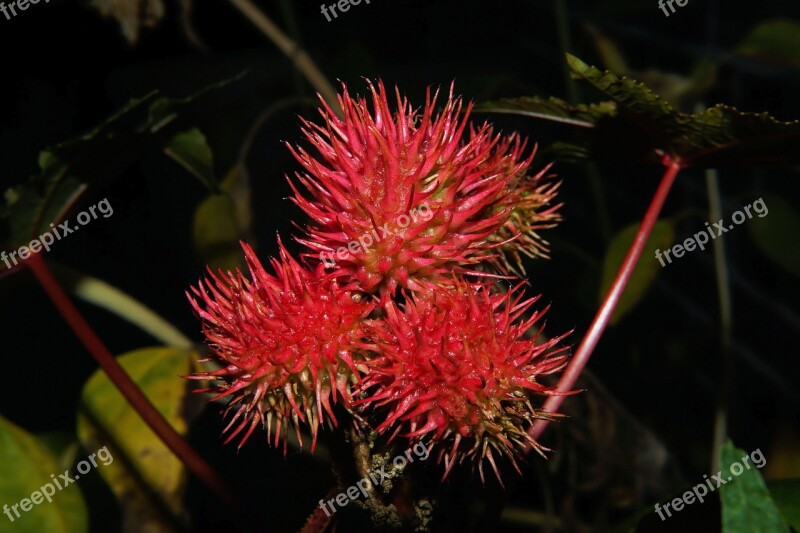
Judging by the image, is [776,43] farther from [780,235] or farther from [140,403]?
[140,403]

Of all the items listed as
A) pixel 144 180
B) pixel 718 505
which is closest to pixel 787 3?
pixel 718 505

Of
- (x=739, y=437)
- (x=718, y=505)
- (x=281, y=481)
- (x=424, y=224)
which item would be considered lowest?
(x=739, y=437)

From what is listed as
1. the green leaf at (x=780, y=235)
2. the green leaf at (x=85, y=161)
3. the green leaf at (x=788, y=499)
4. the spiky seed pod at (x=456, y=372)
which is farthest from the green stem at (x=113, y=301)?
the green leaf at (x=780, y=235)

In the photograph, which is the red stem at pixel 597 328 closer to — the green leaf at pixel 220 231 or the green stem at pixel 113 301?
the green stem at pixel 113 301

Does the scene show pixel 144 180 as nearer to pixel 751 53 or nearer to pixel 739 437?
pixel 751 53

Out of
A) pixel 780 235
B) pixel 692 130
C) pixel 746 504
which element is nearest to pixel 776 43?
pixel 780 235
